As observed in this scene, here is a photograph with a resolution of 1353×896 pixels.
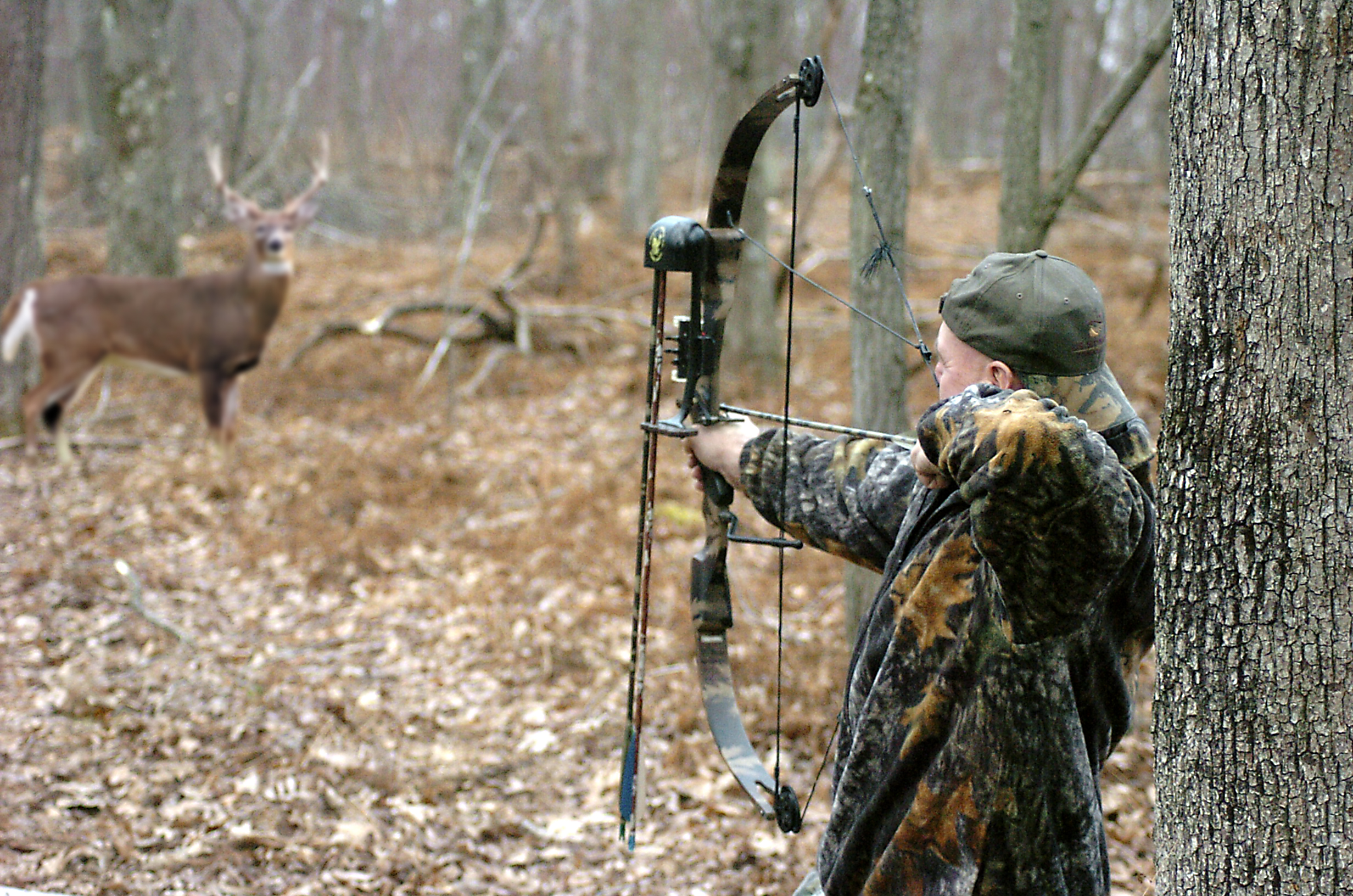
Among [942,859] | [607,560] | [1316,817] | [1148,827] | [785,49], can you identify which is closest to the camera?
[1316,817]

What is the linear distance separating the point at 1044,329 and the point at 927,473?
32 centimetres

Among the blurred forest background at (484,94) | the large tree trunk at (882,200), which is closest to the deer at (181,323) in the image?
the blurred forest background at (484,94)

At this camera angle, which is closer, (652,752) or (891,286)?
(891,286)

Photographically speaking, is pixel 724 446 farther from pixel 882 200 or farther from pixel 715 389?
pixel 882 200

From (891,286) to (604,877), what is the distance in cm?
233

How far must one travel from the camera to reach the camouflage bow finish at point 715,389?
2449 millimetres

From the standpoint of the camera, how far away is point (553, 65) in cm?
1293

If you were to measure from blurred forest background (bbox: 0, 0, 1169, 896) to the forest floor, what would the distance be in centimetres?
2

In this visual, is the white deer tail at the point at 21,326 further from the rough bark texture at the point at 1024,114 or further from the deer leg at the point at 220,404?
the rough bark texture at the point at 1024,114

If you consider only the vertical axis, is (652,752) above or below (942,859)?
below

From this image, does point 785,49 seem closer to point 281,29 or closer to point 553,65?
point 553,65

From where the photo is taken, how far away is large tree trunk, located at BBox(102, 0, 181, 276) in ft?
30.1

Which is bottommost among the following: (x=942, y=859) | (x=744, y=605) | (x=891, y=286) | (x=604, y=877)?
(x=604, y=877)

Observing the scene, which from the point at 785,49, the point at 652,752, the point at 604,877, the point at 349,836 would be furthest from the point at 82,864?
the point at 785,49
